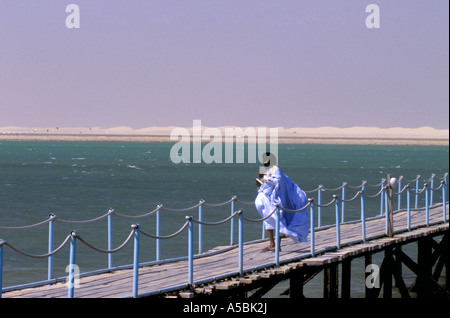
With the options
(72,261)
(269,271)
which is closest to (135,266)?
(72,261)

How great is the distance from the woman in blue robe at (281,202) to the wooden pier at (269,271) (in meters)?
0.37

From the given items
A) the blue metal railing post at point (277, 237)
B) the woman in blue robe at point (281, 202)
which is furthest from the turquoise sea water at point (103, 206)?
the blue metal railing post at point (277, 237)

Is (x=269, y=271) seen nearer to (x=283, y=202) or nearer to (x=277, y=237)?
(x=277, y=237)

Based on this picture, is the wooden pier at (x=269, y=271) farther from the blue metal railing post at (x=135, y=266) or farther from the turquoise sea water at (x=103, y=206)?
the turquoise sea water at (x=103, y=206)

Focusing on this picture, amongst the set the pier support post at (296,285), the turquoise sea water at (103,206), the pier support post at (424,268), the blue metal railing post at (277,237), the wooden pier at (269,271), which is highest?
the blue metal railing post at (277,237)

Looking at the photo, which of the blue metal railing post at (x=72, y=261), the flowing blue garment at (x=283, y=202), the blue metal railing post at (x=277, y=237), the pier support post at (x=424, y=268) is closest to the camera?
the blue metal railing post at (x=72, y=261)

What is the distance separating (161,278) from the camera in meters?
13.5

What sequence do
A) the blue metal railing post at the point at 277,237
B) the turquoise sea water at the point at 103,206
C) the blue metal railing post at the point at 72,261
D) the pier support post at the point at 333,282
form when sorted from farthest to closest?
the turquoise sea water at the point at 103,206, the pier support post at the point at 333,282, the blue metal railing post at the point at 277,237, the blue metal railing post at the point at 72,261

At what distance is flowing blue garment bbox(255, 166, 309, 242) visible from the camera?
1598 centimetres

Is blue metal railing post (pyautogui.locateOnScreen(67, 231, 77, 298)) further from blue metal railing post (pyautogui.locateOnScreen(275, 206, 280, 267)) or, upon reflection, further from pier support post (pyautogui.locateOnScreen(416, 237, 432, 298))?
pier support post (pyautogui.locateOnScreen(416, 237, 432, 298))

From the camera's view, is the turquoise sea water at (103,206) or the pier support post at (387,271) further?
the turquoise sea water at (103,206)

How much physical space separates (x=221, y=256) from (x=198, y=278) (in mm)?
2701

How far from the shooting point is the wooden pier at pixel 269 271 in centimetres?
1266
